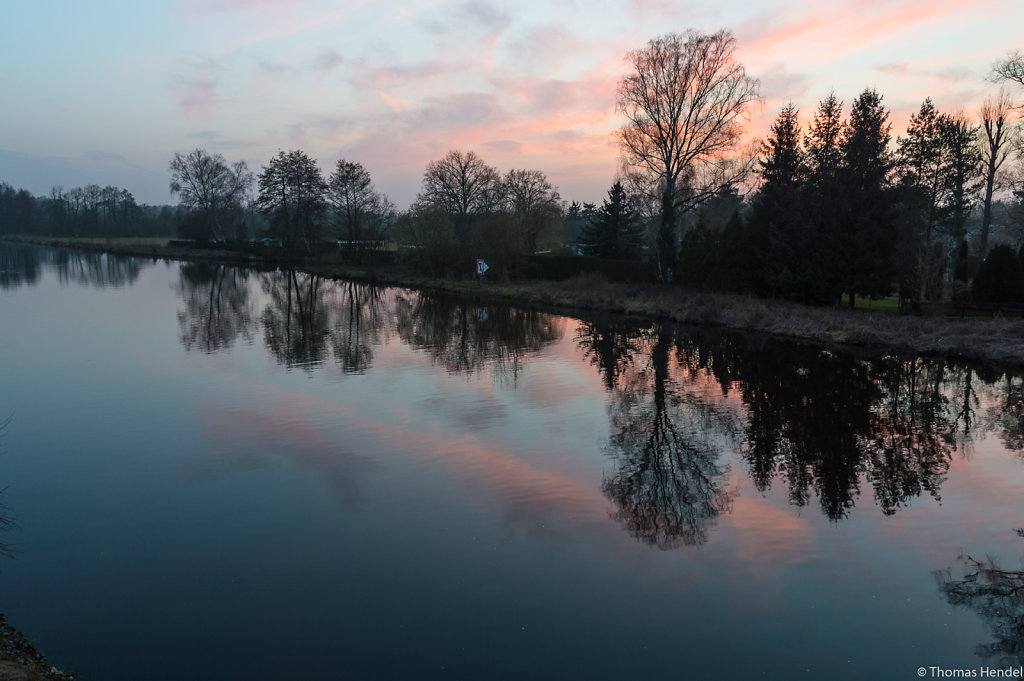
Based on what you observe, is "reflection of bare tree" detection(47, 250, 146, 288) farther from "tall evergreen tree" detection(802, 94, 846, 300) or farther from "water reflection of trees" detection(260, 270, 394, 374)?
"tall evergreen tree" detection(802, 94, 846, 300)

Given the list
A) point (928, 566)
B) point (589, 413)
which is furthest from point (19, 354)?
point (928, 566)

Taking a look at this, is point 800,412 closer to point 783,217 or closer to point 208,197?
point 783,217

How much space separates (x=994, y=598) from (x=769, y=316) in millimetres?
20517

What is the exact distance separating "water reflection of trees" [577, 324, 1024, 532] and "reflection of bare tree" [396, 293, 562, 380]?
306cm

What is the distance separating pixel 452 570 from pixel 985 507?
7.88 metres

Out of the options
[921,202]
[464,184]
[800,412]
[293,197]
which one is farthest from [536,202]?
[800,412]

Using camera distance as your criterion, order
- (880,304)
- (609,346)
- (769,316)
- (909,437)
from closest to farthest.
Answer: (909,437)
(609,346)
(769,316)
(880,304)

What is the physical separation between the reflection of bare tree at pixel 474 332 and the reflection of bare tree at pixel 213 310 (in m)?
6.53

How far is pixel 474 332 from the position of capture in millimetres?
25594

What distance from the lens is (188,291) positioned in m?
37.9

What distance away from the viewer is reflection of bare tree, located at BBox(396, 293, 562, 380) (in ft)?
65.9

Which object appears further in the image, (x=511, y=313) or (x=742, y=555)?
(x=511, y=313)

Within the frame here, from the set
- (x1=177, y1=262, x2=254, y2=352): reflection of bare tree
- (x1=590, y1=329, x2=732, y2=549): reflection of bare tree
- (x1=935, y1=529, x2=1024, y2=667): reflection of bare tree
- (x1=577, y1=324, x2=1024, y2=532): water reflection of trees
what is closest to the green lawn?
(x1=577, y1=324, x2=1024, y2=532): water reflection of trees

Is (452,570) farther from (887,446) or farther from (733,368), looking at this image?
(733,368)
